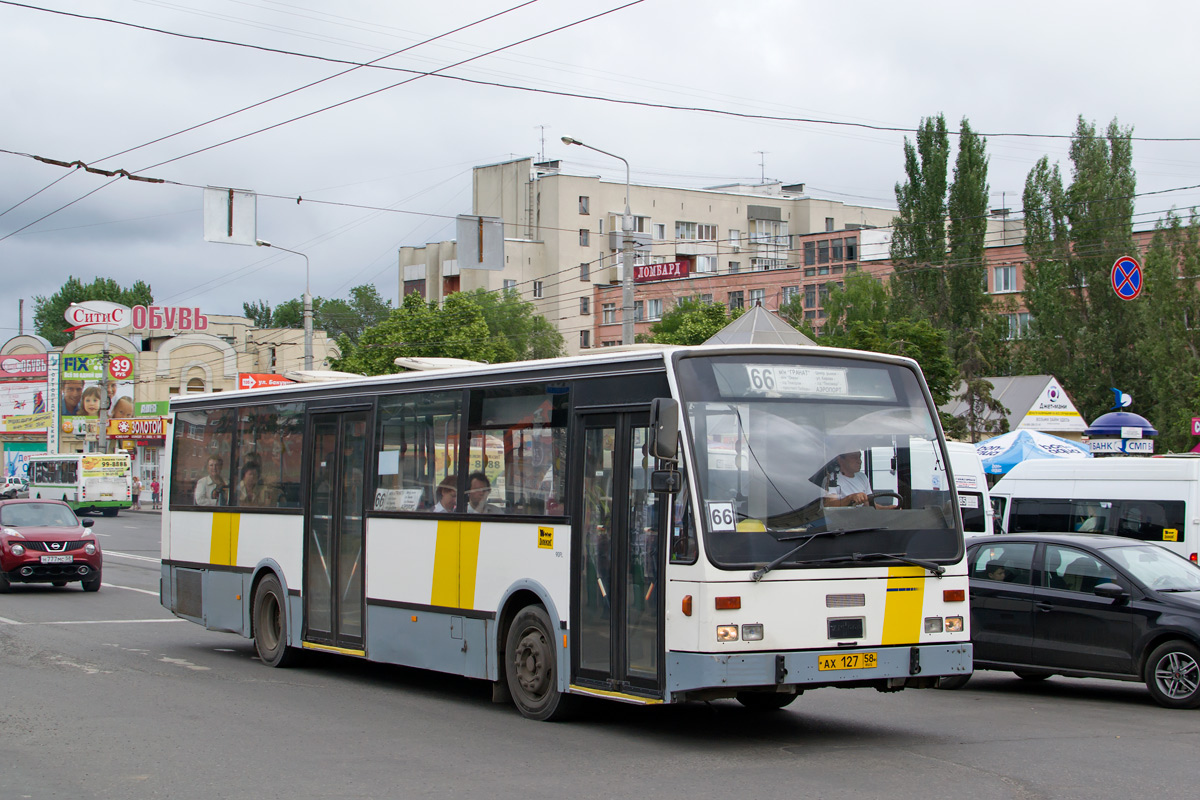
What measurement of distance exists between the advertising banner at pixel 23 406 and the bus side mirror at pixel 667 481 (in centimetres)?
8487

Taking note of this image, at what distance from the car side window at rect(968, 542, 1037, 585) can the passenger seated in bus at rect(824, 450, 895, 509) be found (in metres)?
4.43

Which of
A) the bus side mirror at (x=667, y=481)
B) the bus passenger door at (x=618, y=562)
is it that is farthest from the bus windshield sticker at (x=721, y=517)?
the bus passenger door at (x=618, y=562)

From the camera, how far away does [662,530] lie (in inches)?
362

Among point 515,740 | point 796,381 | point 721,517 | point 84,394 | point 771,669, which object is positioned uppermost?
point 84,394

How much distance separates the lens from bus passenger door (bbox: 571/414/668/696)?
9.31m

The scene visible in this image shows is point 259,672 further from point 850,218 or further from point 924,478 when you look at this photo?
point 850,218

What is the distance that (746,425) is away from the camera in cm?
924

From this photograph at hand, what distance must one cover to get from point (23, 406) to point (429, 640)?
3304 inches

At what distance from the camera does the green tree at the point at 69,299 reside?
122m

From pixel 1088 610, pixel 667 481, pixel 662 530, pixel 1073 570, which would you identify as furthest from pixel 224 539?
pixel 1088 610

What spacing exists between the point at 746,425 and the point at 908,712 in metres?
3.93

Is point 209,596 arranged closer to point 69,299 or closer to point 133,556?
point 133,556

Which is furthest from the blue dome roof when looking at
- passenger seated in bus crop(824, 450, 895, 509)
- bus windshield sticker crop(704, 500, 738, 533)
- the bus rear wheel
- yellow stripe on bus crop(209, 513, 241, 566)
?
bus windshield sticker crop(704, 500, 738, 533)

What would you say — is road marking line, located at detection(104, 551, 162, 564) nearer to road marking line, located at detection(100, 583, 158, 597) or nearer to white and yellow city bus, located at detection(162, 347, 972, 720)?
road marking line, located at detection(100, 583, 158, 597)
